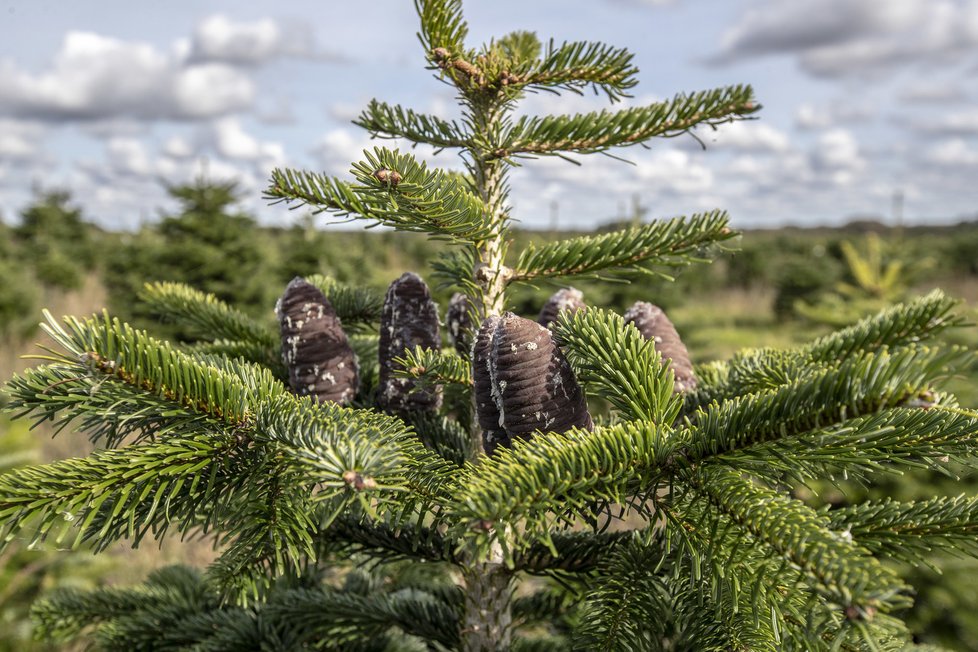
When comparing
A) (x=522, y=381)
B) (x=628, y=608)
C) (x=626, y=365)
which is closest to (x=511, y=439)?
(x=522, y=381)

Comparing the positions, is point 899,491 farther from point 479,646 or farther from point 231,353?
point 231,353

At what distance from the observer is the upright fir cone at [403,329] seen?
1.28 meters

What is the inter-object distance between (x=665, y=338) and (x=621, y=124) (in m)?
0.44

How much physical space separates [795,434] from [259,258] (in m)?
10.4

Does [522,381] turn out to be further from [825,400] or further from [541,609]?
[541,609]

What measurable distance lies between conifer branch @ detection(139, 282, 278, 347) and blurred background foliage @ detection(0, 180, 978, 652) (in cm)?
50

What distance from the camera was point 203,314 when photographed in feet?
5.30

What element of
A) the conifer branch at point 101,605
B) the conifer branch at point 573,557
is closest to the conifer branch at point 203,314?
the conifer branch at point 101,605

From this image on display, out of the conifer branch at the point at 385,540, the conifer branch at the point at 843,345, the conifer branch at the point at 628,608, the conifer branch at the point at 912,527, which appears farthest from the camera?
the conifer branch at the point at 385,540

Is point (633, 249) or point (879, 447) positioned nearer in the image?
point (879, 447)

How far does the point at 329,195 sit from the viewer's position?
111 centimetres

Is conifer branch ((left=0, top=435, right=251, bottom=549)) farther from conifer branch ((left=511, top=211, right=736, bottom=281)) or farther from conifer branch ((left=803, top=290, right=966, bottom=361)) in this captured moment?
conifer branch ((left=803, top=290, right=966, bottom=361))

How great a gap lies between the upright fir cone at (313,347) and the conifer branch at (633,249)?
41 centimetres

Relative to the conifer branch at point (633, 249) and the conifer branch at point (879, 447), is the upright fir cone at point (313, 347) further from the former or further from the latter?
the conifer branch at point (879, 447)
